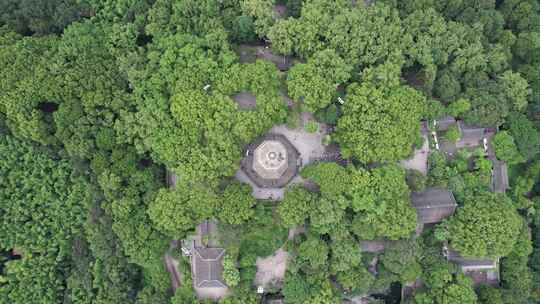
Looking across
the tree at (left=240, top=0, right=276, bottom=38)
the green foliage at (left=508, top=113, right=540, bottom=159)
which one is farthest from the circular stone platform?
the green foliage at (left=508, top=113, right=540, bottom=159)

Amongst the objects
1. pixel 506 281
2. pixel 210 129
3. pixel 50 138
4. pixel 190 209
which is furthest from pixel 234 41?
pixel 506 281

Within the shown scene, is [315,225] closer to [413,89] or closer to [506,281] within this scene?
[413,89]

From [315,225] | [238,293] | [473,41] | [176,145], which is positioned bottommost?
[238,293]

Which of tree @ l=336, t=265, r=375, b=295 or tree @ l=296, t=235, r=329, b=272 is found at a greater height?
tree @ l=296, t=235, r=329, b=272

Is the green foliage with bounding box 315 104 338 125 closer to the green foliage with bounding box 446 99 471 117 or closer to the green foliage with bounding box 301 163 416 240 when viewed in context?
the green foliage with bounding box 301 163 416 240

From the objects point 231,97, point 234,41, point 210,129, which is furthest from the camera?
point 234,41

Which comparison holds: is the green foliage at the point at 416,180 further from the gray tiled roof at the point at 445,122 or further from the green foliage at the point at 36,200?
the green foliage at the point at 36,200
